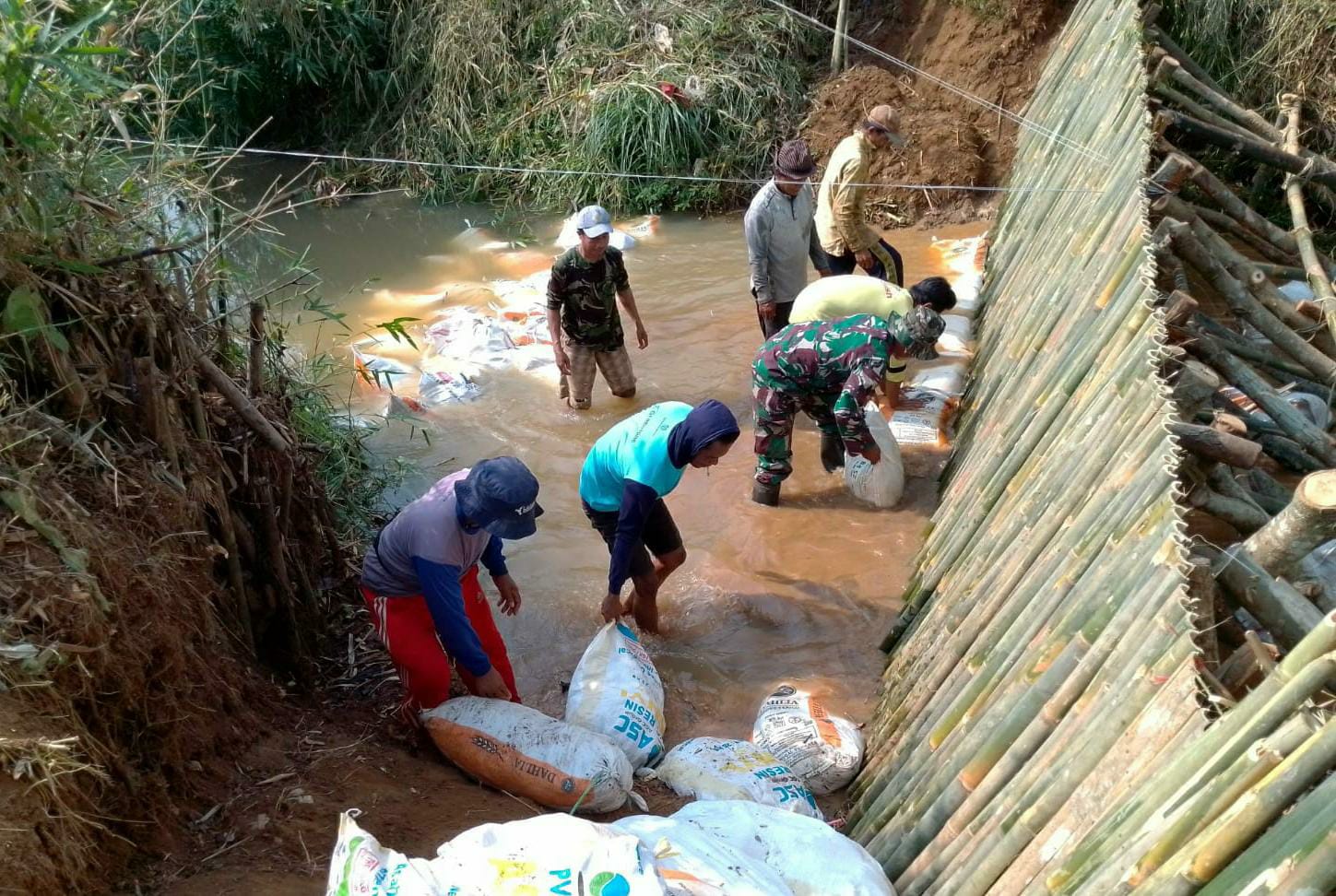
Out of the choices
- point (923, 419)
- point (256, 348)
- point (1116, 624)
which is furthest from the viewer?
point (923, 419)

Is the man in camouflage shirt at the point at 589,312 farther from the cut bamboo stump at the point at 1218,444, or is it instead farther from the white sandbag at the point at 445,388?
the cut bamboo stump at the point at 1218,444

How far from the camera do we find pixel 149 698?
3.11 metres

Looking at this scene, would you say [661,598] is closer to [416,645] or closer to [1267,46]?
[416,645]

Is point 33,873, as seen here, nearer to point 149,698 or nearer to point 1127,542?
point 149,698

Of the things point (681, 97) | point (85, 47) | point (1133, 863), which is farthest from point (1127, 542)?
point (681, 97)

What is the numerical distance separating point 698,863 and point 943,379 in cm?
434

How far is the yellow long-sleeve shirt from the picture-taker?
6441 millimetres

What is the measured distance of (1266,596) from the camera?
228 centimetres

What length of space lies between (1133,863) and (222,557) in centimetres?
311

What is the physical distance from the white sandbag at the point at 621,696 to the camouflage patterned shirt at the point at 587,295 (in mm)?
2480

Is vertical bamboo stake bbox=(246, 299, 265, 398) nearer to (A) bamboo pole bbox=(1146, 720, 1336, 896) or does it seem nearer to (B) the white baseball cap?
(B) the white baseball cap

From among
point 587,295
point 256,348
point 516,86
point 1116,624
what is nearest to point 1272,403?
point 1116,624

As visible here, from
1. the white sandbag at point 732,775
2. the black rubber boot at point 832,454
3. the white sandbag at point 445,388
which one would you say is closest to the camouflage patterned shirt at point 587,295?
the white sandbag at point 445,388

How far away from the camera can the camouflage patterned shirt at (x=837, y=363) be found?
5.05 meters
